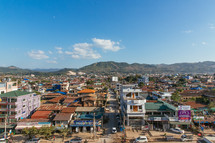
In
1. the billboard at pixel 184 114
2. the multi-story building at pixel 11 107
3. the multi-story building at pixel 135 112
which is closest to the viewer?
the billboard at pixel 184 114

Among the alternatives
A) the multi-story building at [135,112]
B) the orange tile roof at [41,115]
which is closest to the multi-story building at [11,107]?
the orange tile roof at [41,115]

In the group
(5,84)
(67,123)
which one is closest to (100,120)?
(67,123)

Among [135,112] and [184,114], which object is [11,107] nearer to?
[135,112]

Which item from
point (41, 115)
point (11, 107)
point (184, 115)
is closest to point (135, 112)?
point (184, 115)

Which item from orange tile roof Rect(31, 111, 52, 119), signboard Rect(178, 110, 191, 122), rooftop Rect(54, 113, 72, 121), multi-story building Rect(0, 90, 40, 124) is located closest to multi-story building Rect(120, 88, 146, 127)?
signboard Rect(178, 110, 191, 122)

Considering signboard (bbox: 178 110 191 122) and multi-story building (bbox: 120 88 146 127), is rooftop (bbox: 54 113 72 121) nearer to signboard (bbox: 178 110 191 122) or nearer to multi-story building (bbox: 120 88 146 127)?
multi-story building (bbox: 120 88 146 127)

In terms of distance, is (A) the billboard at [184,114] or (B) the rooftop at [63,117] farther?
(B) the rooftop at [63,117]

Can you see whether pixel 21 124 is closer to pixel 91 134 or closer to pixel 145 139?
pixel 91 134

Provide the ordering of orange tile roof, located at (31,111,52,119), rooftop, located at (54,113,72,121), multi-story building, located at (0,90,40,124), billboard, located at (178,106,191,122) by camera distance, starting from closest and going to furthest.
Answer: billboard, located at (178,106,191,122) → rooftop, located at (54,113,72,121) → multi-story building, located at (0,90,40,124) → orange tile roof, located at (31,111,52,119)

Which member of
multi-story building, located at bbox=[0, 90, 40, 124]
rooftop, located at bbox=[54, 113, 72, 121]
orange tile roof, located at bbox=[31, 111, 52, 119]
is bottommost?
orange tile roof, located at bbox=[31, 111, 52, 119]

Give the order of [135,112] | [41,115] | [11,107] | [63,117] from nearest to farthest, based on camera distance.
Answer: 1. [135,112]
2. [63,117]
3. [11,107]
4. [41,115]

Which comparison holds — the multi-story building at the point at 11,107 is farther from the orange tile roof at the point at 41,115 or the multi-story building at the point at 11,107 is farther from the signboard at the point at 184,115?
the signboard at the point at 184,115
